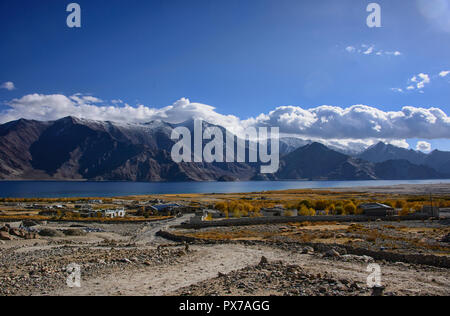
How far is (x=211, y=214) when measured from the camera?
53.0 meters

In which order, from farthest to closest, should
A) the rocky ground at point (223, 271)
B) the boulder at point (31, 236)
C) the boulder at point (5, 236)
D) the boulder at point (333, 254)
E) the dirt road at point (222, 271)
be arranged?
the boulder at point (31, 236), the boulder at point (5, 236), the boulder at point (333, 254), the dirt road at point (222, 271), the rocky ground at point (223, 271)

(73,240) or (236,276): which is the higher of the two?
(236,276)

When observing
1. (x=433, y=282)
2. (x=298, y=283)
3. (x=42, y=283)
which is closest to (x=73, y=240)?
(x=42, y=283)

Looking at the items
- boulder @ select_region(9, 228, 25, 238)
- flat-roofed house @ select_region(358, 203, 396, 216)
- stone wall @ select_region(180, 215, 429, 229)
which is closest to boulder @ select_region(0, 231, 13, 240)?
boulder @ select_region(9, 228, 25, 238)

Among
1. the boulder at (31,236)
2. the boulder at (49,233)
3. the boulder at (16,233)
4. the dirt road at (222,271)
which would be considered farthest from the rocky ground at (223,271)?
the boulder at (49,233)

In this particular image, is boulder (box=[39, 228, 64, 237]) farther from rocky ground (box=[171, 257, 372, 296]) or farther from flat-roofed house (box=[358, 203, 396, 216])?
flat-roofed house (box=[358, 203, 396, 216])

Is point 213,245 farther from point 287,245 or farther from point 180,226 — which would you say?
point 180,226

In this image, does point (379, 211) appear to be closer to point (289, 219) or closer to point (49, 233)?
point (289, 219)

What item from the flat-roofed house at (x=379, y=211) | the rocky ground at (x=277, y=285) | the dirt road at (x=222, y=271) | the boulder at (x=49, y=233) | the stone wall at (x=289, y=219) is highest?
the rocky ground at (x=277, y=285)

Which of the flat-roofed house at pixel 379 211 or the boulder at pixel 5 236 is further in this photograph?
the flat-roofed house at pixel 379 211

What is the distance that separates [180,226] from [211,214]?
11.8 meters

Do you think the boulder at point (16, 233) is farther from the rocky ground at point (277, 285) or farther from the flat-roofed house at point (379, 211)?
the flat-roofed house at point (379, 211)

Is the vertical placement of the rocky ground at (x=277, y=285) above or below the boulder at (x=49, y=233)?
above

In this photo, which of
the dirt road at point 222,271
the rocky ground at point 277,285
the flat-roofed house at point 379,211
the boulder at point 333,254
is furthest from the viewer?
the flat-roofed house at point 379,211
